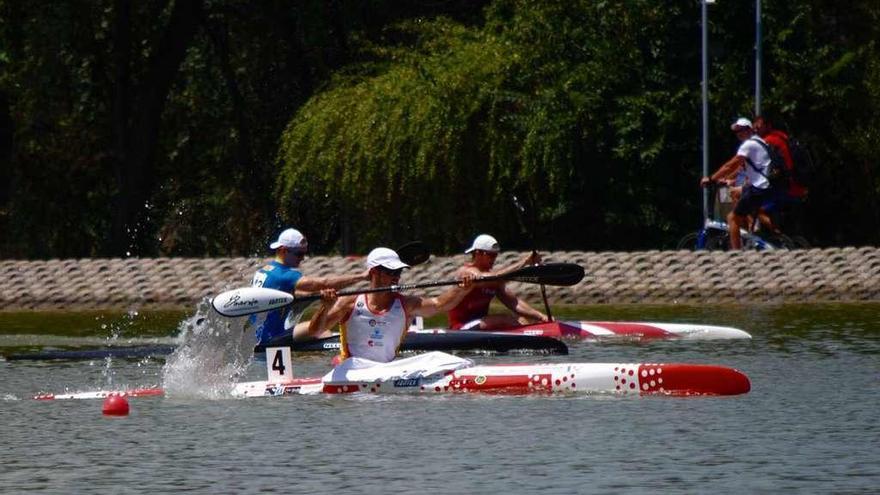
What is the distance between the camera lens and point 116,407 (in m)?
16.8

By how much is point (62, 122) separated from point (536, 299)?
1470 cm

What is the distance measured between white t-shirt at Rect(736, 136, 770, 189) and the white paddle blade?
1009 cm

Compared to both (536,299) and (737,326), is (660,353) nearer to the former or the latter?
(737,326)

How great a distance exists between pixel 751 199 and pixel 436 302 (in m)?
9.78

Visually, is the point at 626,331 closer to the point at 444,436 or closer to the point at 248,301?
the point at 248,301

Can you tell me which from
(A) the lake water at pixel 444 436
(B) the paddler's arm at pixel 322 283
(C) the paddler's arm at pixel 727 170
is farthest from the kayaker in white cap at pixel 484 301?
(C) the paddler's arm at pixel 727 170

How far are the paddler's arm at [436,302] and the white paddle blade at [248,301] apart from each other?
1.26 meters

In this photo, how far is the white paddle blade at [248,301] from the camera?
61.0ft

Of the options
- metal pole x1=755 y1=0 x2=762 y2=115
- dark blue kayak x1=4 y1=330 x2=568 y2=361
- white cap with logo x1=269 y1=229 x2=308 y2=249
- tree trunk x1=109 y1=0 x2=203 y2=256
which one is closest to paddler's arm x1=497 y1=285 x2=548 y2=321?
dark blue kayak x1=4 y1=330 x2=568 y2=361

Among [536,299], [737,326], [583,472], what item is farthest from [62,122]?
[583,472]

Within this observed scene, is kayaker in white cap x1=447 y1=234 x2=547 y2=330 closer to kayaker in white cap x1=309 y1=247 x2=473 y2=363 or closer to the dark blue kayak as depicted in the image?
the dark blue kayak

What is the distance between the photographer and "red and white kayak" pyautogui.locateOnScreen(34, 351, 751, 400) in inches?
670

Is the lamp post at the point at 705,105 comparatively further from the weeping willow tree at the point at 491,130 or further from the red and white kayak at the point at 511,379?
the red and white kayak at the point at 511,379

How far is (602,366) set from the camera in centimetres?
1734
